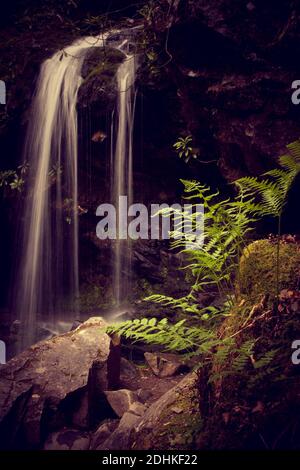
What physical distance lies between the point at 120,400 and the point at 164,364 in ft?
4.50

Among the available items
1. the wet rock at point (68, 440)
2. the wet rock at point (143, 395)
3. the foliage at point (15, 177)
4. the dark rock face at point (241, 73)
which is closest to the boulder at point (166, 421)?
the wet rock at point (68, 440)

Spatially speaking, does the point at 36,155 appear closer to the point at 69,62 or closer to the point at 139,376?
the point at 69,62

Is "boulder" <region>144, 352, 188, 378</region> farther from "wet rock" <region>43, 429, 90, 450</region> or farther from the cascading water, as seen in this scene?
the cascading water

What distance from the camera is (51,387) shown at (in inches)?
156

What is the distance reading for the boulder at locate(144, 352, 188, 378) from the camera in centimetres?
516

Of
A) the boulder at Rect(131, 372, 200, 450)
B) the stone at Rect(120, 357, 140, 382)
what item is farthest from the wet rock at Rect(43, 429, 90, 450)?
the stone at Rect(120, 357, 140, 382)

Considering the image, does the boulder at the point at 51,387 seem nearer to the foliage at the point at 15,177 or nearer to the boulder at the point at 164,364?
the boulder at the point at 164,364

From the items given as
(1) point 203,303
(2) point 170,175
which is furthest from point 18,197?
(1) point 203,303

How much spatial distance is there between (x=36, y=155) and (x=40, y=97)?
47.2 inches

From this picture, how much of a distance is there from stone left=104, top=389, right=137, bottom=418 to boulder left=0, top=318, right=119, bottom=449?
9 centimetres

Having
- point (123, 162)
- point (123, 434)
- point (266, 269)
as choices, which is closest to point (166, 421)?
point (123, 434)

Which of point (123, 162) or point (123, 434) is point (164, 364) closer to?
point (123, 434)

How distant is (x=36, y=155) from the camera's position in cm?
750

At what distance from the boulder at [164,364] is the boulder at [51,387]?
0.86 meters
